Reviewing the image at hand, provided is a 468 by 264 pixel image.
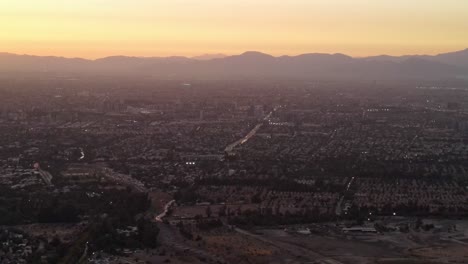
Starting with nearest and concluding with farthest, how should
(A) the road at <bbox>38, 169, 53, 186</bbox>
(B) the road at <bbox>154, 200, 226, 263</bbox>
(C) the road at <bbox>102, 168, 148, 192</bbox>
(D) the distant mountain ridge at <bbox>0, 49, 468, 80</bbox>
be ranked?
(B) the road at <bbox>154, 200, 226, 263</bbox>
(C) the road at <bbox>102, 168, 148, 192</bbox>
(A) the road at <bbox>38, 169, 53, 186</bbox>
(D) the distant mountain ridge at <bbox>0, 49, 468, 80</bbox>

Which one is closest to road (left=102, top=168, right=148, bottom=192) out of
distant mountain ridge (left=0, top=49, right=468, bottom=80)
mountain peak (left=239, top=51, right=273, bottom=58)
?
distant mountain ridge (left=0, top=49, right=468, bottom=80)

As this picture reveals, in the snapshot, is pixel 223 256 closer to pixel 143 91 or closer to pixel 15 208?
pixel 15 208

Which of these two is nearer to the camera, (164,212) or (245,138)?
(164,212)

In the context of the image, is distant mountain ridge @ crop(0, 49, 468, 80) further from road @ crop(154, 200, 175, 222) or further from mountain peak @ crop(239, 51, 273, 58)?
road @ crop(154, 200, 175, 222)

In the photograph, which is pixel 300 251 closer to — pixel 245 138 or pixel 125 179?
pixel 125 179

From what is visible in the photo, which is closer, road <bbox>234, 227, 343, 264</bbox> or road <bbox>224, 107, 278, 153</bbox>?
road <bbox>234, 227, 343, 264</bbox>

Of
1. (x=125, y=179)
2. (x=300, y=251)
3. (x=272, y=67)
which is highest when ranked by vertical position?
(x=272, y=67)

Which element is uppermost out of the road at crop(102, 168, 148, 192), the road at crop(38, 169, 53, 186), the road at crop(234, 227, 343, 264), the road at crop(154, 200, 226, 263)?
the road at crop(38, 169, 53, 186)

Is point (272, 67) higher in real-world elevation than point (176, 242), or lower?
higher

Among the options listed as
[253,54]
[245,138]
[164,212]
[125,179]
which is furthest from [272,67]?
[164,212]
